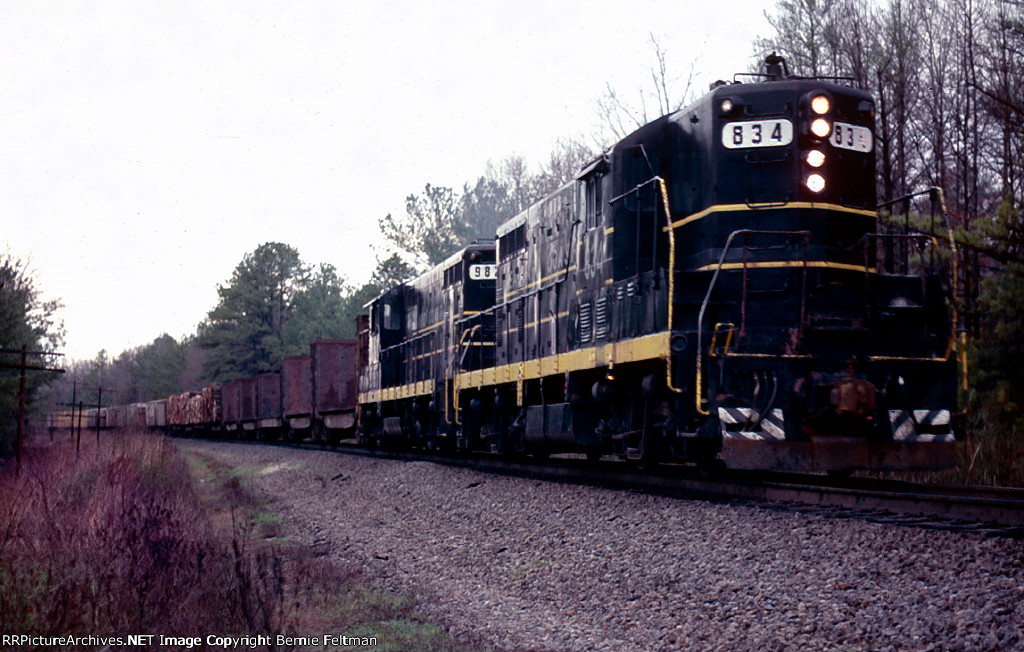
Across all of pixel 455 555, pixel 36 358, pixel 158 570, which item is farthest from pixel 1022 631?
pixel 36 358

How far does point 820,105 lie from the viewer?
384 inches

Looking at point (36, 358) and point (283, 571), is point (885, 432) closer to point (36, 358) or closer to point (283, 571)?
point (283, 571)

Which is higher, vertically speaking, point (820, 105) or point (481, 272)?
point (820, 105)

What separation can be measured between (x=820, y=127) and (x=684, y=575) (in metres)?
5.31

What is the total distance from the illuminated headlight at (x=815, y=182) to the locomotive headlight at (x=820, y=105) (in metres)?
0.62

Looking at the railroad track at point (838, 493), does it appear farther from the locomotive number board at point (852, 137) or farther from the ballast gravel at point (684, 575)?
the locomotive number board at point (852, 137)

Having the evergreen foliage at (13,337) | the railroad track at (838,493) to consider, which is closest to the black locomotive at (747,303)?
the railroad track at (838,493)

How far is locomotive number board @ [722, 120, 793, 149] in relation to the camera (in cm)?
984

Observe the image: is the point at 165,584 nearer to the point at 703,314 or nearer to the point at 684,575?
the point at 684,575

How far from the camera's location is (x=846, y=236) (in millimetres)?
9883

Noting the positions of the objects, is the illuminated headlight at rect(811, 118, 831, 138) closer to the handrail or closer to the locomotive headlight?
the locomotive headlight

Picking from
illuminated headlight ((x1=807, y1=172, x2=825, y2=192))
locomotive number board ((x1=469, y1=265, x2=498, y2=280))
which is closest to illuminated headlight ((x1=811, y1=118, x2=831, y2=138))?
illuminated headlight ((x1=807, y1=172, x2=825, y2=192))

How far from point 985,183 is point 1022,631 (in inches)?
938

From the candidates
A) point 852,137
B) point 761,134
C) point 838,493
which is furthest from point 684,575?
point 852,137
